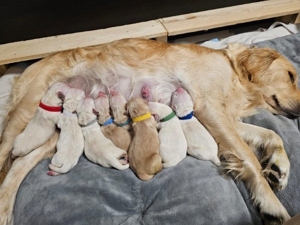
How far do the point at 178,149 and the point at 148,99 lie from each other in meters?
0.46

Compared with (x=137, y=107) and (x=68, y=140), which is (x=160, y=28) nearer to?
(x=137, y=107)

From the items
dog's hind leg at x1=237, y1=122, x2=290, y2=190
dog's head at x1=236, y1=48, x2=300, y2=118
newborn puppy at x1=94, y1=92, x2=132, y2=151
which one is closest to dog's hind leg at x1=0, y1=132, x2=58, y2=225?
newborn puppy at x1=94, y1=92, x2=132, y2=151

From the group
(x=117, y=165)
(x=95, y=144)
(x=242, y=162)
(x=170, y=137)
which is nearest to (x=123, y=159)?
(x=117, y=165)

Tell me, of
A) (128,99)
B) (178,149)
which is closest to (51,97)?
(128,99)

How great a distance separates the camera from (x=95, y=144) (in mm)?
1722

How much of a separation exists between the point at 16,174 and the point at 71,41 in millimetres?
1209

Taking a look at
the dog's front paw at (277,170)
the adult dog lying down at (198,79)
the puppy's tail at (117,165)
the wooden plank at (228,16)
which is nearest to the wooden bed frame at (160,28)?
the wooden plank at (228,16)

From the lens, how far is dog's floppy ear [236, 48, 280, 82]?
206 cm

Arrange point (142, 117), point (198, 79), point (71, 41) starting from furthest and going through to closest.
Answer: point (71, 41)
point (198, 79)
point (142, 117)

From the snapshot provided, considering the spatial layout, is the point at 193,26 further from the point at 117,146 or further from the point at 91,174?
the point at 91,174

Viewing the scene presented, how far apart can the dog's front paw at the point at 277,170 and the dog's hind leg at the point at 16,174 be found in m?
1.27

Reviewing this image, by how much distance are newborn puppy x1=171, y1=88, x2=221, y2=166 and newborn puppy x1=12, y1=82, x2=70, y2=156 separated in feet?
2.32

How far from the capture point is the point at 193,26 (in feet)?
8.70

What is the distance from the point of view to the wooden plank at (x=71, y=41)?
240 cm
